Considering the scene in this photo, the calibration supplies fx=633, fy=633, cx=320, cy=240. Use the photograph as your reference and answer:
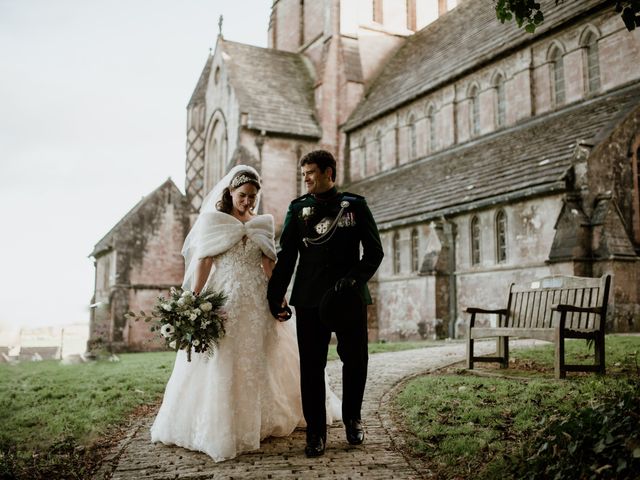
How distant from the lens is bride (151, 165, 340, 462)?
498 cm

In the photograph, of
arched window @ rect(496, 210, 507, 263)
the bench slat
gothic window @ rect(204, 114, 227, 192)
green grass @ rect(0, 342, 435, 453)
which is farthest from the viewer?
gothic window @ rect(204, 114, 227, 192)

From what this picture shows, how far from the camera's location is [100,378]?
10031 millimetres

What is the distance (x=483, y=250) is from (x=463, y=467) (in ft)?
43.6

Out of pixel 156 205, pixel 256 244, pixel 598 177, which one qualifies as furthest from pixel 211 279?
pixel 156 205

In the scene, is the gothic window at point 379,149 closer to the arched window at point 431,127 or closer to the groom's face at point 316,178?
the arched window at point 431,127

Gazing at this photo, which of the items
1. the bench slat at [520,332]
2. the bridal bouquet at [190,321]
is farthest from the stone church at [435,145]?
the bridal bouquet at [190,321]

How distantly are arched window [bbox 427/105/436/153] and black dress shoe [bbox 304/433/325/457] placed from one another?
64.2 feet

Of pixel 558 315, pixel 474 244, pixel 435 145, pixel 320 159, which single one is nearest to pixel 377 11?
pixel 435 145

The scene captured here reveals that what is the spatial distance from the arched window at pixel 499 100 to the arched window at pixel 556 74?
6.62 ft

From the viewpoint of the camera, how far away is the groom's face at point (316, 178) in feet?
16.0

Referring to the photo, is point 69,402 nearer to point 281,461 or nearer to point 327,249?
point 281,461

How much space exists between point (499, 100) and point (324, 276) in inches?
690

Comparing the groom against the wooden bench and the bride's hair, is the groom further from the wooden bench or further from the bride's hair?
→ the wooden bench

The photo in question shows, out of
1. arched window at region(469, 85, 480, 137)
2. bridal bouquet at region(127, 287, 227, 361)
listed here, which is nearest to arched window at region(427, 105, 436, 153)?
arched window at region(469, 85, 480, 137)
